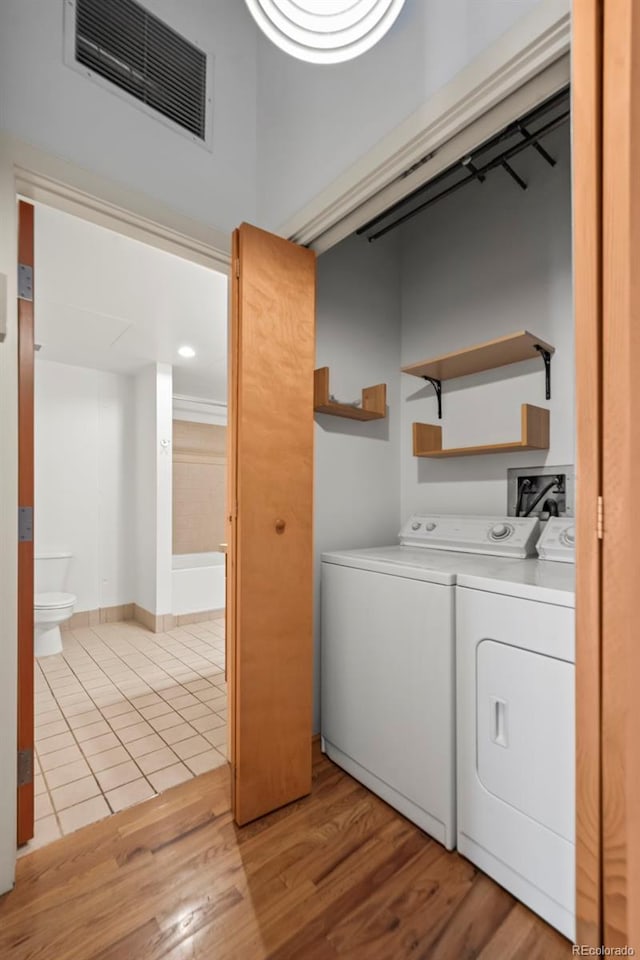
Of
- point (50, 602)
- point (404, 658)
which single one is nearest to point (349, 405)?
point (404, 658)

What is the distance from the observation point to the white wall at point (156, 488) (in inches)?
153

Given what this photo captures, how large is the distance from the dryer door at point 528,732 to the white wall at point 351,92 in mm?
1603

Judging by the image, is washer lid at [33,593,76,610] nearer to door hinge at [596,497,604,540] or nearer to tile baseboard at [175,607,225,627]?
tile baseboard at [175,607,225,627]

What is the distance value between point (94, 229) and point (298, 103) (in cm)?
105

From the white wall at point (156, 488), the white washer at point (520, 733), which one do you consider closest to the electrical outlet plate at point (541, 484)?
the white washer at point (520, 733)

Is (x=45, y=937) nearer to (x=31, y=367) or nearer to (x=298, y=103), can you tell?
(x=31, y=367)

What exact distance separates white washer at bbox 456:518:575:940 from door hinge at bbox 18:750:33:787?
4.56ft

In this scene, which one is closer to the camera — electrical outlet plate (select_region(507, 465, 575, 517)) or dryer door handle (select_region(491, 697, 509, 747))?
dryer door handle (select_region(491, 697, 509, 747))

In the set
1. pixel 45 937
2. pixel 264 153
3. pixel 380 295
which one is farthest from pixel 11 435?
pixel 380 295

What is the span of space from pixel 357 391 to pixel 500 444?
76cm

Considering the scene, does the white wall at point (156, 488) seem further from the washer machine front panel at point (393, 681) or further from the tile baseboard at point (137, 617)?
the washer machine front panel at point (393, 681)

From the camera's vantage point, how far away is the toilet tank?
3.62m

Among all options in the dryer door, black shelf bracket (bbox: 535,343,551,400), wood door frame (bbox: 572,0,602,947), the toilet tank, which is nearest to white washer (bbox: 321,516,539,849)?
the dryer door

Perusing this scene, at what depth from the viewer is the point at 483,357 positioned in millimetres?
1877
